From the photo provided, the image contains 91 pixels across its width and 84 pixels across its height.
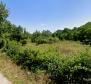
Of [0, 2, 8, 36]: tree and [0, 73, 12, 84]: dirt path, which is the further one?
[0, 2, 8, 36]: tree

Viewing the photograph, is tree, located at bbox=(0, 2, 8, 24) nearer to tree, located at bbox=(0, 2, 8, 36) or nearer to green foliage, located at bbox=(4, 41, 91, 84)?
tree, located at bbox=(0, 2, 8, 36)

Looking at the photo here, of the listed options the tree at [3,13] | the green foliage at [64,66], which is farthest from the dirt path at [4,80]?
the tree at [3,13]

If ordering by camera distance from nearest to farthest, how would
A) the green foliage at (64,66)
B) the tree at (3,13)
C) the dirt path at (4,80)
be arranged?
the green foliage at (64,66), the dirt path at (4,80), the tree at (3,13)

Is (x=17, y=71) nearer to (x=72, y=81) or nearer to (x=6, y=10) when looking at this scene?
(x=72, y=81)

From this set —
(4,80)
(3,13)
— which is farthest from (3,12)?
(4,80)

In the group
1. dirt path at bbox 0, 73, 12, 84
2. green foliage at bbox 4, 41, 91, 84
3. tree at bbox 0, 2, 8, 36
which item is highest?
tree at bbox 0, 2, 8, 36

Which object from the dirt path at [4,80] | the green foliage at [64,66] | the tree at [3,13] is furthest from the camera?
the tree at [3,13]

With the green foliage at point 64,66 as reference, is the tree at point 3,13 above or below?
above

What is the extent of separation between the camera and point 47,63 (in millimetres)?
17156

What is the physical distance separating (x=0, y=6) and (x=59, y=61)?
33338 millimetres

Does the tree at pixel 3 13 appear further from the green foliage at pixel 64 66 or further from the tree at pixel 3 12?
the green foliage at pixel 64 66

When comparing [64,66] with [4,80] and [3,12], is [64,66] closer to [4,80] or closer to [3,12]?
[4,80]

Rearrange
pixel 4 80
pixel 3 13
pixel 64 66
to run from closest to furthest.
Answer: pixel 64 66, pixel 4 80, pixel 3 13

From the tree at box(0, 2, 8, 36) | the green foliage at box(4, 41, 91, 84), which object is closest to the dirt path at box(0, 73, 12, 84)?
the green foliage at box(4, 41, 91, 84)
